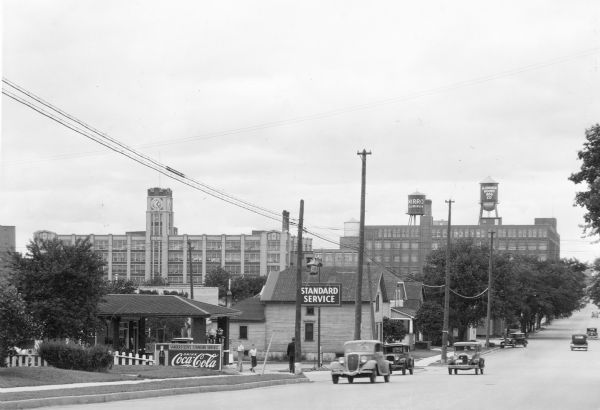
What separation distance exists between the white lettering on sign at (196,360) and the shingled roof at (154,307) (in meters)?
7.12

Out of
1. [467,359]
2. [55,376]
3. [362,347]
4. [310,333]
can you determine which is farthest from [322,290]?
[310,333]

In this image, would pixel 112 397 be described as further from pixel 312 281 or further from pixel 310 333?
pixel 312 281

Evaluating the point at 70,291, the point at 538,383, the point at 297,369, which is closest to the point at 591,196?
the point at 538,383

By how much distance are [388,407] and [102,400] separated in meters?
6.91

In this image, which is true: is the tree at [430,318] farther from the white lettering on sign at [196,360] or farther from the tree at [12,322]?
the tree at [12,322]

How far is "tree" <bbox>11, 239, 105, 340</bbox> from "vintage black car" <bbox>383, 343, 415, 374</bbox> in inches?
675

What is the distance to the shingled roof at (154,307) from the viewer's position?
49.9 meters

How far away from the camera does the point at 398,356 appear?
53.0m

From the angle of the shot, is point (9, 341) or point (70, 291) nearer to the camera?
point (9, 341)

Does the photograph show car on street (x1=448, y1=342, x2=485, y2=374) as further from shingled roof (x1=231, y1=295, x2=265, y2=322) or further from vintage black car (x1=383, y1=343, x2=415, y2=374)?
shingled roof (x1=231, y1=295, x2=265, y2=322)

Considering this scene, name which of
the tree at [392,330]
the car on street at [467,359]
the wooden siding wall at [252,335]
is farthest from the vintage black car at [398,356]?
the tree at [392,330]

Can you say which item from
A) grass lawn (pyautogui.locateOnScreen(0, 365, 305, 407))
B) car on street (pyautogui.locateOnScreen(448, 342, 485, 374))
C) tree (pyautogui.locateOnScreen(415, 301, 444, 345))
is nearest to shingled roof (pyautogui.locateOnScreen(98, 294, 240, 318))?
grass lawn (pyautogui.locateOnScreen(0, 365, 305, 407))

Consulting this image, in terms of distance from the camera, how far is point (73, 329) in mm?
40250

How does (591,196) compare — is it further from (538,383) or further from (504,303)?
(504,303)
